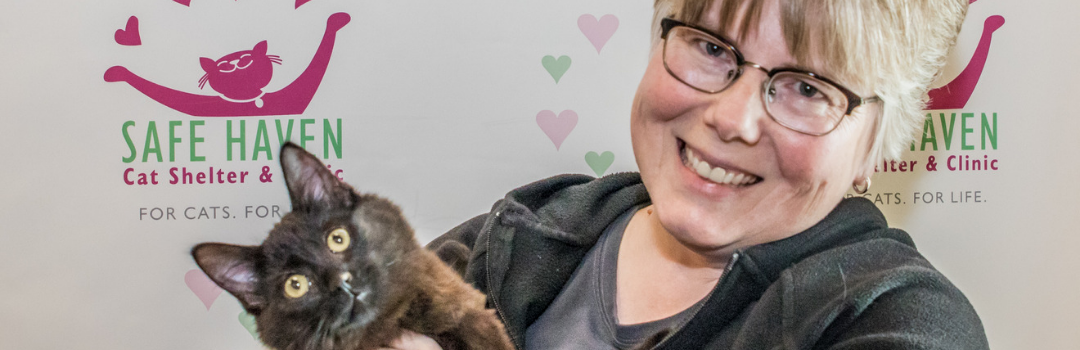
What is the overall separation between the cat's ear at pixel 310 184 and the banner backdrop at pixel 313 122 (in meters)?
0.26

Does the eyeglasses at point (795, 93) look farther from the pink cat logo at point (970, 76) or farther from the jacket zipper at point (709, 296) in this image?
the pink cat logo at point (970, 76)

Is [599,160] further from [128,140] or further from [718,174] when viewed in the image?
[128,140]

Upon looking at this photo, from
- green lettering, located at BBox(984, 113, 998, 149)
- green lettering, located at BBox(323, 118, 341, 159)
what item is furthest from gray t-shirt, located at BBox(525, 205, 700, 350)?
green lettering, located at BBox(984, 113, 998, 149)

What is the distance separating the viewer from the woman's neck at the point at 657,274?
3.29ft

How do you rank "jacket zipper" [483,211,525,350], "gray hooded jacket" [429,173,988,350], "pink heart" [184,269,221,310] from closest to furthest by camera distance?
1. "gray hooded jacket" [429,173,988,350]
2. "jacket zipper" [483,211,525,350]
3. "pink heart" [184,269,221,310]

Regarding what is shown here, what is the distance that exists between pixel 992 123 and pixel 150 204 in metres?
1.74

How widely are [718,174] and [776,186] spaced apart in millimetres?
72

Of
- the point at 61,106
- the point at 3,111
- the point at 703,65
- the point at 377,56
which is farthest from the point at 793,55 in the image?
the point at 3,111

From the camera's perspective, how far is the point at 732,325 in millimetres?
913

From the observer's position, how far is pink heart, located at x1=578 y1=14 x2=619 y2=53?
4.67ft

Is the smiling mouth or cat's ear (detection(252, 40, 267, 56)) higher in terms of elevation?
cat's ear (detection(252, 40, 267, 56))

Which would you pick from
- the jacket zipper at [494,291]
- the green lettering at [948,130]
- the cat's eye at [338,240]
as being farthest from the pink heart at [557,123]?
the green lettering at [948,130]

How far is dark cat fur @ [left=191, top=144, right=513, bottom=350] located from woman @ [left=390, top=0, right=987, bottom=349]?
6cm

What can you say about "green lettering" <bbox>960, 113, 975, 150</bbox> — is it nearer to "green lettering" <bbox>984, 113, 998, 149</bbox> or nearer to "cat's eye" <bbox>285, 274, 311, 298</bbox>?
"green lettering" <bbox>984, 113, 998, 149</bbox>
